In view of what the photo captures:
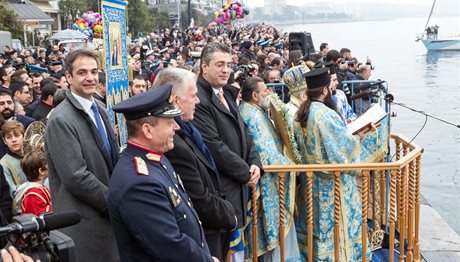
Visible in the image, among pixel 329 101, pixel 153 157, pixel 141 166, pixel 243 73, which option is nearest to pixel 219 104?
pixel 329 101

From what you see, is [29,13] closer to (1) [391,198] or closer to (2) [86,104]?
(1) [391,198]

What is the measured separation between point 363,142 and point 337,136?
2.12 ft

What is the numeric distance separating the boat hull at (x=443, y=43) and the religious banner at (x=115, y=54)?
47620 millimetres

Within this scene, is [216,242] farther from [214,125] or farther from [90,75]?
[90,75]

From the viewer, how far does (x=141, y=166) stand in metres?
2.75

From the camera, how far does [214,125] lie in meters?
4.18

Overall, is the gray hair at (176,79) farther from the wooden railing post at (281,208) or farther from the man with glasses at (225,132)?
the wooden railing post at (281,208)

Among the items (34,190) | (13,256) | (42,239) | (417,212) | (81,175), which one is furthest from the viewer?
(417,212)

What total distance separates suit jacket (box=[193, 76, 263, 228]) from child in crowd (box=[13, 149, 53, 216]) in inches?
44.8

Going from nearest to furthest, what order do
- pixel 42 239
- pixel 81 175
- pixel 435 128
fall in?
1. pixel 42 239
2. pixel 81 175
3. pixel 435 128

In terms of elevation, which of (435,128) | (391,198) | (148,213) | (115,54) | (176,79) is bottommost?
(435,128)

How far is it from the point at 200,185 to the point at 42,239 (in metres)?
1.49

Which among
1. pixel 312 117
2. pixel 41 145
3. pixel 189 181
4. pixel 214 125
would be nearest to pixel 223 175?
pixel 214 125

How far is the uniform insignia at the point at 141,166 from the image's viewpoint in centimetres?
272
